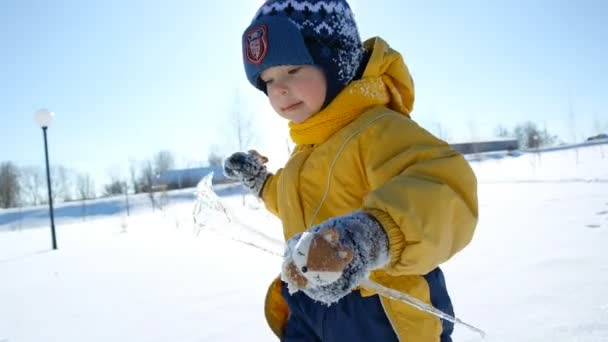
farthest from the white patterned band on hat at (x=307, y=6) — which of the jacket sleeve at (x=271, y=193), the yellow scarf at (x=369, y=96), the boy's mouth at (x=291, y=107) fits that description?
the jacket sleeve at (x=271, y=193)

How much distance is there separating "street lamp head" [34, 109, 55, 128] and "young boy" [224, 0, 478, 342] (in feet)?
24.7

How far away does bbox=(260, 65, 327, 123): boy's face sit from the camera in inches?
46.4

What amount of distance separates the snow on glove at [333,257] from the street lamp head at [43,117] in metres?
8.24

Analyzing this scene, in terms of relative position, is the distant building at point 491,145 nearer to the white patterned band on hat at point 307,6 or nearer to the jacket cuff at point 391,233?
the white patterned band on hat at point 307,6

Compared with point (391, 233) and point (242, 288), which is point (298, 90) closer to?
point (391, 233)

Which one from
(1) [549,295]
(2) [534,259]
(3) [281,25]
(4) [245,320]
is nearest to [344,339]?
(3) [281,25]

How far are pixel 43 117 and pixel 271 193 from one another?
7478 millimetres

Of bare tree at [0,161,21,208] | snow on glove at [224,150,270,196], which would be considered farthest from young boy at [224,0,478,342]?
bare tree at [0,161,21,208]

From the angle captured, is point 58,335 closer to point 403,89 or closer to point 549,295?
point 403,89

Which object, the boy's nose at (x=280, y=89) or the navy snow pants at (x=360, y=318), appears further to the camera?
the boy's nose at (x=280, y=89)

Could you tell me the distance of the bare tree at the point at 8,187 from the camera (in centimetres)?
3775

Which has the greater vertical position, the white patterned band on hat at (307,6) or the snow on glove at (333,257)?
the white patterned band on hat at (307,6)

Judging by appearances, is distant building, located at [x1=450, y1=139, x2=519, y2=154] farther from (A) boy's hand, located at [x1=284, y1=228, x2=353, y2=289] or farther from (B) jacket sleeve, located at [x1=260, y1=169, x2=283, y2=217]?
(A) boy's hand, located at [x1=284, y1=228, x2=353, y2=289]

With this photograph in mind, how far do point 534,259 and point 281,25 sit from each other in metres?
2.32
